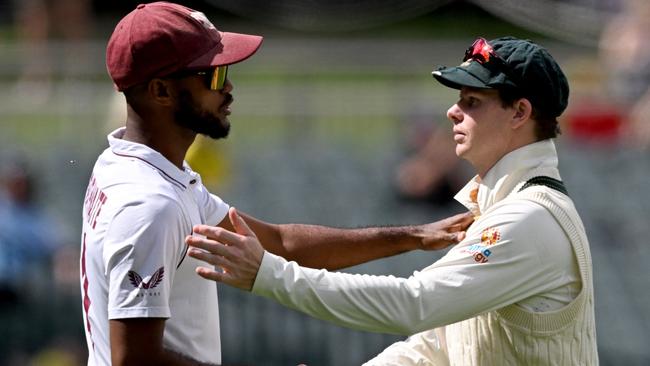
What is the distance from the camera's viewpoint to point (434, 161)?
9.69 m

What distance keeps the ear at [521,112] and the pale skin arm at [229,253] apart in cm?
91

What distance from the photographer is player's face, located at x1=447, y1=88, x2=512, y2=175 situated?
12.6 ft

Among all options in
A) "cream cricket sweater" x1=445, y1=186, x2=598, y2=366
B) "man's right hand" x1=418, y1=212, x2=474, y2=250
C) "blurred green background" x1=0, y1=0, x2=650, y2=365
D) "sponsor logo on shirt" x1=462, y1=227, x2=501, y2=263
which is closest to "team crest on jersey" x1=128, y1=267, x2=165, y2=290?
"sponsor logo on shirt" x1=462, y1=227, x2=501, y2=263

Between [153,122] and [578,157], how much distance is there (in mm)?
6803

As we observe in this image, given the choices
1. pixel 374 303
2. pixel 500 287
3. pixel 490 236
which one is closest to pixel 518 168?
pixel 490 236

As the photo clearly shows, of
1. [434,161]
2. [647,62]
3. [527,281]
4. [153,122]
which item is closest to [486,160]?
[527,281]

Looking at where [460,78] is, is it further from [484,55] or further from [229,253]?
[229,253]

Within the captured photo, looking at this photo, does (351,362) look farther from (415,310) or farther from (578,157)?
(415,310)

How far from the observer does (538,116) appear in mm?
3844

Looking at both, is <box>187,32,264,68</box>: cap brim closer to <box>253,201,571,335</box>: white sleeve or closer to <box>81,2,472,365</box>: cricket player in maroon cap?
<box>81,2,472,365</box>: cricket player in maroon cap

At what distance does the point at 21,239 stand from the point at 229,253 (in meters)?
6.06

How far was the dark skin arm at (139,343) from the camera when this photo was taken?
337 cm

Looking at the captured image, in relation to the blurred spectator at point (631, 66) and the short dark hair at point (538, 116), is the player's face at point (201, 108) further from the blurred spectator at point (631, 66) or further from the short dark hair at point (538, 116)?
the blurred spectator at point (631, 66)

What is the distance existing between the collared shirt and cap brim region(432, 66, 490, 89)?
371mm
